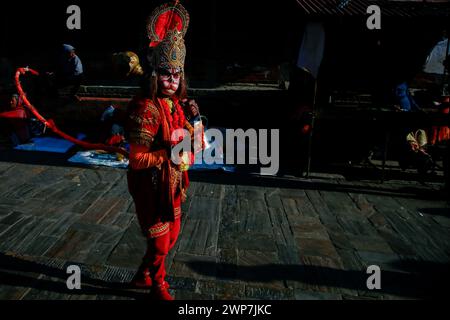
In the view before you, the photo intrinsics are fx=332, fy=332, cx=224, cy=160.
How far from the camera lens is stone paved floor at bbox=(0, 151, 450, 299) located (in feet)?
10.6

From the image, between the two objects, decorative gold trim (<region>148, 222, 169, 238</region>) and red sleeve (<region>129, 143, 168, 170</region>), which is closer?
red sleeve (<region>129, 143, 168, 170</region>)

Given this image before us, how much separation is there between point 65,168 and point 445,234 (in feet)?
21.2

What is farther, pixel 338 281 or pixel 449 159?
pixel 449 159

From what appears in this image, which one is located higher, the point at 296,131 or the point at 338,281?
the point at 296,131

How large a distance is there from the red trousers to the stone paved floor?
307 millimetres

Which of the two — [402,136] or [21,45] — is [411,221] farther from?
[21,45]

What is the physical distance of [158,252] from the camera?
111 inches

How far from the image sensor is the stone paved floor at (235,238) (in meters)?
3.23

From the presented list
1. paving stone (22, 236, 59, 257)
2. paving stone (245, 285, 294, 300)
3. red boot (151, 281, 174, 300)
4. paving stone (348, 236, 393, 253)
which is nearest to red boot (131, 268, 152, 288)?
red boot (151, 281, 174, 300)

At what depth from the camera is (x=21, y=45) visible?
9.07 meters

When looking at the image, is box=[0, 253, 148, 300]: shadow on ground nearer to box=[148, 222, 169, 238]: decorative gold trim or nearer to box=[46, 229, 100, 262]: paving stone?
box=[46, 229, 100, 262]: paving stone

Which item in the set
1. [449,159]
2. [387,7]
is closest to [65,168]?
[449,159]

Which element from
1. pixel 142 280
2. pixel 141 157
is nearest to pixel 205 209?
pixel 142 280

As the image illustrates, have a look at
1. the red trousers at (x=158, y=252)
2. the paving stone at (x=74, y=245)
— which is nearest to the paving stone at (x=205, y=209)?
the paving stone at (x=74, y=245)
